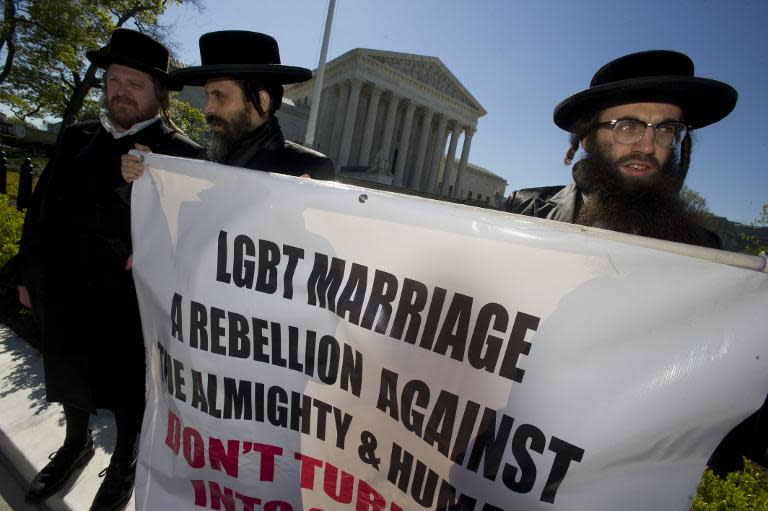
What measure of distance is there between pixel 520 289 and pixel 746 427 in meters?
0.81

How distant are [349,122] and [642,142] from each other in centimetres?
3873

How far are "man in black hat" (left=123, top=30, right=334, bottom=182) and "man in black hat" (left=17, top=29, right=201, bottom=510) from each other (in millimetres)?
307

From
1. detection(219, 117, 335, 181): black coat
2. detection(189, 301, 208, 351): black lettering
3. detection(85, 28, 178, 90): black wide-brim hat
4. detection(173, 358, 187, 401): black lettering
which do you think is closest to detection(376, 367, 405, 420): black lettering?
detection(189, 301, 208, 351): black lettering

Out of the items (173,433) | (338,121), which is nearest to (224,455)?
(173,433)

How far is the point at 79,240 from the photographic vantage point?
208 centimetres

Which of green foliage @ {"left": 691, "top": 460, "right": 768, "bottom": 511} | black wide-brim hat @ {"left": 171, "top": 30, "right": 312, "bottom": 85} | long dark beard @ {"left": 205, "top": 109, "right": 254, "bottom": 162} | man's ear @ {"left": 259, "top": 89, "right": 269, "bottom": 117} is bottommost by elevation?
green foliage @ {"left": 691, "top": 460, "right": 768, "bottom": 511}

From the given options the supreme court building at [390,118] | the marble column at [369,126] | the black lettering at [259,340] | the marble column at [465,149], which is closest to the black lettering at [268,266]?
the black lettering at [259,340]

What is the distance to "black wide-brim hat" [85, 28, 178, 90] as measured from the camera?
2.20 metres

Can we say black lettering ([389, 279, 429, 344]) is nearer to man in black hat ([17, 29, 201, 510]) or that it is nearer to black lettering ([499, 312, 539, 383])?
black lettering ([499, 312, 539, 383])

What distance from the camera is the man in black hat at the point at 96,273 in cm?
207

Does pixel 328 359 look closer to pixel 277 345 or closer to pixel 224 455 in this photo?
pixel 277 345

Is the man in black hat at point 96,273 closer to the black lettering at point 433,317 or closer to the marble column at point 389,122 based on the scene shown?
the black lettering at point 433,317

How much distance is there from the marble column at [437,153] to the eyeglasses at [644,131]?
44316 millimetres

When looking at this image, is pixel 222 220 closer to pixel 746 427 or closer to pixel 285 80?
pixel 285 80
